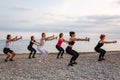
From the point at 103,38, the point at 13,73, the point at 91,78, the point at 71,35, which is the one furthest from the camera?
the point at 103,38

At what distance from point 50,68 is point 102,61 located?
5202mm

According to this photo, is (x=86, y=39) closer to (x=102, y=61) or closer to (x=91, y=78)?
(x=91, y=78)

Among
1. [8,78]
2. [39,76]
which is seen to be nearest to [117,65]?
[39,76]

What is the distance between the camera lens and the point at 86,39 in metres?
20.7

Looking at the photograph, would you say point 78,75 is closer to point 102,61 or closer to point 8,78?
point 8,78

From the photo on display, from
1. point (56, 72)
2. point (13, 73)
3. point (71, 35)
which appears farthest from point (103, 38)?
point (13, 73)

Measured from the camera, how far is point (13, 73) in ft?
67.8

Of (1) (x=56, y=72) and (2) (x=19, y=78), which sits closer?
(2) (x=19, y=78)

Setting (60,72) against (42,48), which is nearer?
(60,72)

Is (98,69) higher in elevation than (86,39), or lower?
lower

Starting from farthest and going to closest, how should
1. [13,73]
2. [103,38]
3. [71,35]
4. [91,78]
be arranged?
1. [103,38]
2. [71,35]
3. [13,73]
4. [91,78]

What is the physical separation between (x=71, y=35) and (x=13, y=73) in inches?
177

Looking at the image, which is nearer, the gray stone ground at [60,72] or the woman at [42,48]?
the gray stone ground at [60,72]

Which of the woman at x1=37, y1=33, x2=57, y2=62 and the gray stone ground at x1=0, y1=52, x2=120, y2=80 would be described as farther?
the woman at x1=37, y1=33, x2=57, y2=62
